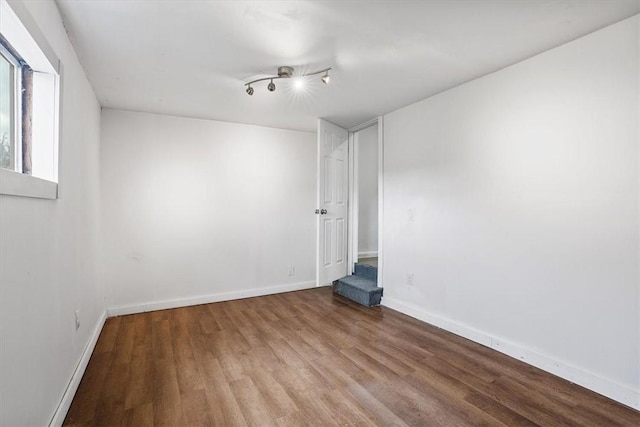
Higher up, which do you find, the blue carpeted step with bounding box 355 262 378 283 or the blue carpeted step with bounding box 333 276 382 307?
the blue carpeted step with bounding box 355 262 378 283

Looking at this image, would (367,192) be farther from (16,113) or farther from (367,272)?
(16,113)

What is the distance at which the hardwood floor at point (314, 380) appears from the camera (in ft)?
5.51

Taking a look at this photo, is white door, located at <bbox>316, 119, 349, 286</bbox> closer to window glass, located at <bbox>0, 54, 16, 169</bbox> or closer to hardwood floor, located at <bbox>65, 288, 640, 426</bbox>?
hardwood floor, located at <bbox>65, 288, 640, 426</bbox>

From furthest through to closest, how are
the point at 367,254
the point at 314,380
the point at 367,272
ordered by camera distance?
the point at 367,254 → the point at 367,272 → the point at 314,380

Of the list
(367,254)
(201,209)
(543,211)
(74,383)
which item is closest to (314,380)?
(74,383)

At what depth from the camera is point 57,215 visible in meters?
1.67

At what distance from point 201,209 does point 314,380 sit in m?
2.43

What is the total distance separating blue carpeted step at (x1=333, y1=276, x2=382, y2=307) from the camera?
3.53 metres

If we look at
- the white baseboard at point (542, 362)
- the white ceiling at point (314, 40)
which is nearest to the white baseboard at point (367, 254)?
the white baseboard at point (542, 362)

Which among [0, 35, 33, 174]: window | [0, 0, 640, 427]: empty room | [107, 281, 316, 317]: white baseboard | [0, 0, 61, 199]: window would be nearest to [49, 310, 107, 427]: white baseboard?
[0, 0, 640, 427]: empty room

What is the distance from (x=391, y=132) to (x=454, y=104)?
2.69 ft

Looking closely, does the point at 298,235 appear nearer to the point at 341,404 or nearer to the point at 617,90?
the point at 341,404

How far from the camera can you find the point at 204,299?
365cm

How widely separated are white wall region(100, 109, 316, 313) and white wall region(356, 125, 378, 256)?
4.30 feet
